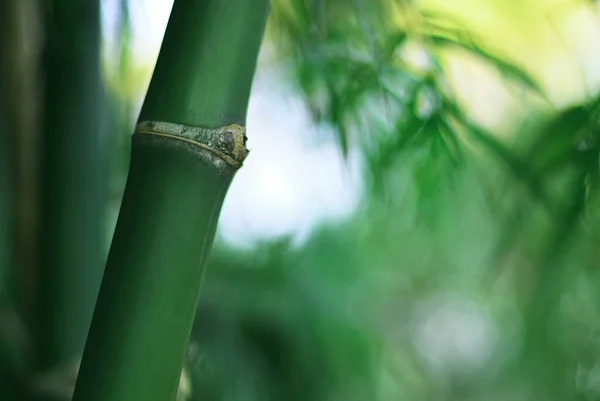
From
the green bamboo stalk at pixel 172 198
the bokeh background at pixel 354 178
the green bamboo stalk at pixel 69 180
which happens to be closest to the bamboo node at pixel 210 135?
the green bamboo stalk at pixel 172 198

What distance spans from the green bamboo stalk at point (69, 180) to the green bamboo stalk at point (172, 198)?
0.89 ft

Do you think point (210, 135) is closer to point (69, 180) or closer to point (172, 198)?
point (172, 198)

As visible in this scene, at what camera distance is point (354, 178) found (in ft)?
2.41

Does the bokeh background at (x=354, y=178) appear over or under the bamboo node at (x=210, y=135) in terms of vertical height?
over

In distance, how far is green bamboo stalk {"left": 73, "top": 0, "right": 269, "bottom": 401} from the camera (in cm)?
27

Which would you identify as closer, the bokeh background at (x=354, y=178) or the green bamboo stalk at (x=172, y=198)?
the green bamboo stalk at (x=172, y=198)

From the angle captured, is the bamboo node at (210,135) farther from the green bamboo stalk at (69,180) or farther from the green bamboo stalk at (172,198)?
the green bamboo stalk at (69,180)

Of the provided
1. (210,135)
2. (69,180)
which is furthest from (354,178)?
(210,135)

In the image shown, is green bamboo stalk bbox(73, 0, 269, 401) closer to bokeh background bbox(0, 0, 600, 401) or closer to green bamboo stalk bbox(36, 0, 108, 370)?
bokeh background bbox(0, 0, 600, 401)

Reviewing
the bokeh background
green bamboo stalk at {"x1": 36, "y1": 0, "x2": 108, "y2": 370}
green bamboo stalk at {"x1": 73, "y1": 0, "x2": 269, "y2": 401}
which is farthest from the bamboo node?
green bamboo stalk at {"x1": 36, "y1": 0, "x2": 108, "y2": 370}

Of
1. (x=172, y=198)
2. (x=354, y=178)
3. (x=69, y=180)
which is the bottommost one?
(x=172, y=198)

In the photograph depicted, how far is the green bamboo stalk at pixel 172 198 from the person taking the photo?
0.27 metres

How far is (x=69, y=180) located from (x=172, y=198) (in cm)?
29

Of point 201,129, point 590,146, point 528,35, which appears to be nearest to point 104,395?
point 201,129
